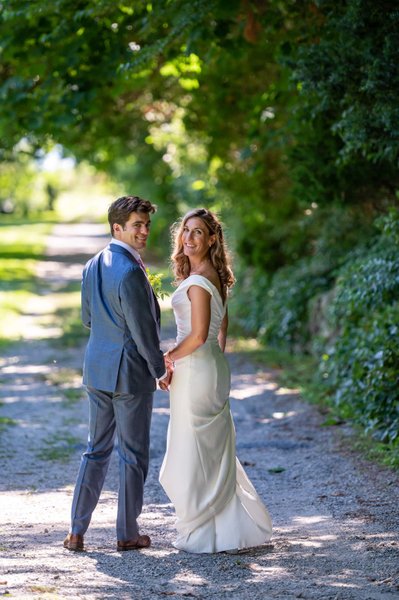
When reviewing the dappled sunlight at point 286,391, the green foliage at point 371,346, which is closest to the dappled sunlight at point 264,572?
the green foliage at point 371,346

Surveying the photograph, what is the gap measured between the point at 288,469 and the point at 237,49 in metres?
5.40

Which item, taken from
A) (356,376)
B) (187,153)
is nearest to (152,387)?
(356,376)

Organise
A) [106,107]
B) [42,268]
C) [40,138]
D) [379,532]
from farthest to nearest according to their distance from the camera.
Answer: [42,268], [106,107], [40,138], [379,532]

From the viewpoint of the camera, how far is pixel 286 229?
18.0 metres

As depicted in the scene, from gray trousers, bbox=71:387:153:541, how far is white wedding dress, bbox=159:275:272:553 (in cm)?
24

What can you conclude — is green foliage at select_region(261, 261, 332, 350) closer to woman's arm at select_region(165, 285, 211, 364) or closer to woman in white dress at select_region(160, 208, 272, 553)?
woman in white dress at select_region(160, 208, 272, 553)

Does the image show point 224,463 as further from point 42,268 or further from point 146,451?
point 42,268

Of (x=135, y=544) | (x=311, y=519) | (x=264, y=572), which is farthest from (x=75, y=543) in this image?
(x=311, y=519)

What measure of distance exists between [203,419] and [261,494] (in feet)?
6.35

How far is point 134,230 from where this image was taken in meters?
6.06

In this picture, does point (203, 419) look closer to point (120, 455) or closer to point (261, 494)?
point (120, 455)

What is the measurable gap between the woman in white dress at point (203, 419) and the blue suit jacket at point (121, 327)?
257 millimetres

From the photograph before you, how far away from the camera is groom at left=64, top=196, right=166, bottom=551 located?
592 centimetres

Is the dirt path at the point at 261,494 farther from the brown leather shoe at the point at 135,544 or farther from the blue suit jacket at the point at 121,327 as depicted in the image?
the blue suit jacket at the point at 121,327
